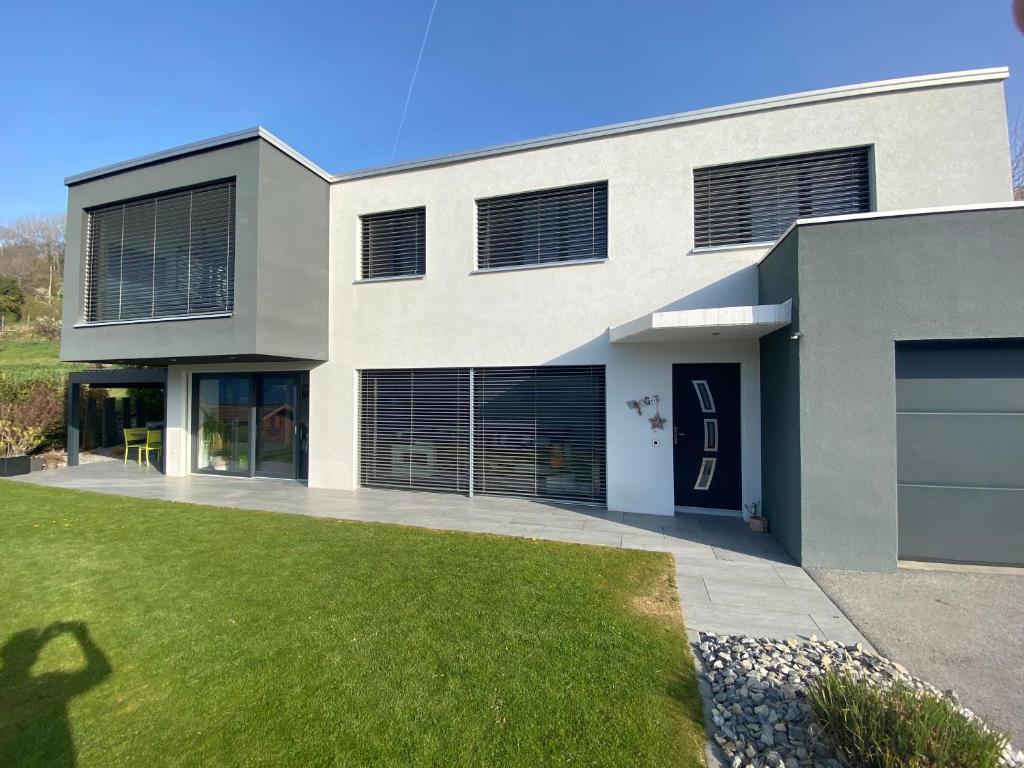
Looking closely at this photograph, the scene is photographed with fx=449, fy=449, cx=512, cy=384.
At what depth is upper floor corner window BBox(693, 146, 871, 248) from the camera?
667 cm

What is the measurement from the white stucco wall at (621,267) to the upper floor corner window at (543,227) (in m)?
0.21

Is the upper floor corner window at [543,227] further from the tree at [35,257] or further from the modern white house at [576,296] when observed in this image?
the tree at [35,257]

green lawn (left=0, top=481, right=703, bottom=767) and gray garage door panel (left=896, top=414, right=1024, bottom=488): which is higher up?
gray garage door panel (left=896, top=414, right=1024, bottom=488)

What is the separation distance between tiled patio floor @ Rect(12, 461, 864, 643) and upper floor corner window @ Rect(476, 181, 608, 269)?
14.6 ft

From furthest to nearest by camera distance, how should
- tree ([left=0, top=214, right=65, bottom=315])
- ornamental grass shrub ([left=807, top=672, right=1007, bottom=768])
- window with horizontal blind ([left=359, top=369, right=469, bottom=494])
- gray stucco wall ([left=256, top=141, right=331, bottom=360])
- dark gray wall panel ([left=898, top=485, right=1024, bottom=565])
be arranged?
tree ([left=0, top=214, right=65, bottom=315]) < window with horizontal blind ([left=359, top=369, right=469, bottom=494]) < gray stucco wall ([left=256, top=141, right=331, bottom=360]) < dark gray wall panel ([left=898, top=485, right=1024, bottom=565]) < ornamental grass shrub ([left=807, top=672, right=1007, bottom=768])

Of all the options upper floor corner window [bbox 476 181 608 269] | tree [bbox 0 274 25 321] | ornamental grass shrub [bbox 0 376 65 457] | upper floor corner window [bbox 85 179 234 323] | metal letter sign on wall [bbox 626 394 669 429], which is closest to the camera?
metal letter sign on wall [bbox 626 394 669 429]

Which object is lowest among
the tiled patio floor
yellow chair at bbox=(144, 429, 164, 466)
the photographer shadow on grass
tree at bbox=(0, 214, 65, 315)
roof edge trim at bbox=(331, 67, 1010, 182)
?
the tiled patio floor

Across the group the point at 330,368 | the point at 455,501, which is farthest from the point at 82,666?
the point at 330,368

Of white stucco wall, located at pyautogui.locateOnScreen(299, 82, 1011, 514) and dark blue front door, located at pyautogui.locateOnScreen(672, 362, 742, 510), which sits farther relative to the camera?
dark blue front door, located at pyautogui.locateOnScreen(672, 362, 742, 510)

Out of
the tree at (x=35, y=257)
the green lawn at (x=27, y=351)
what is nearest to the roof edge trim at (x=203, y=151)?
the green lawn at (x=27, y=351)

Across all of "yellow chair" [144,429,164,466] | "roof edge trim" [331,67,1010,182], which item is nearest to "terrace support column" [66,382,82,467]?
"yellow chair" [144,429,164,466]

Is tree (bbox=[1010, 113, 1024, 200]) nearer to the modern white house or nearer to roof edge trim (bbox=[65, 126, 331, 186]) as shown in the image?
the modern white house

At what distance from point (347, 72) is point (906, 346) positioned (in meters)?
11.7

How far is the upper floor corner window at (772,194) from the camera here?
21.9 ft
